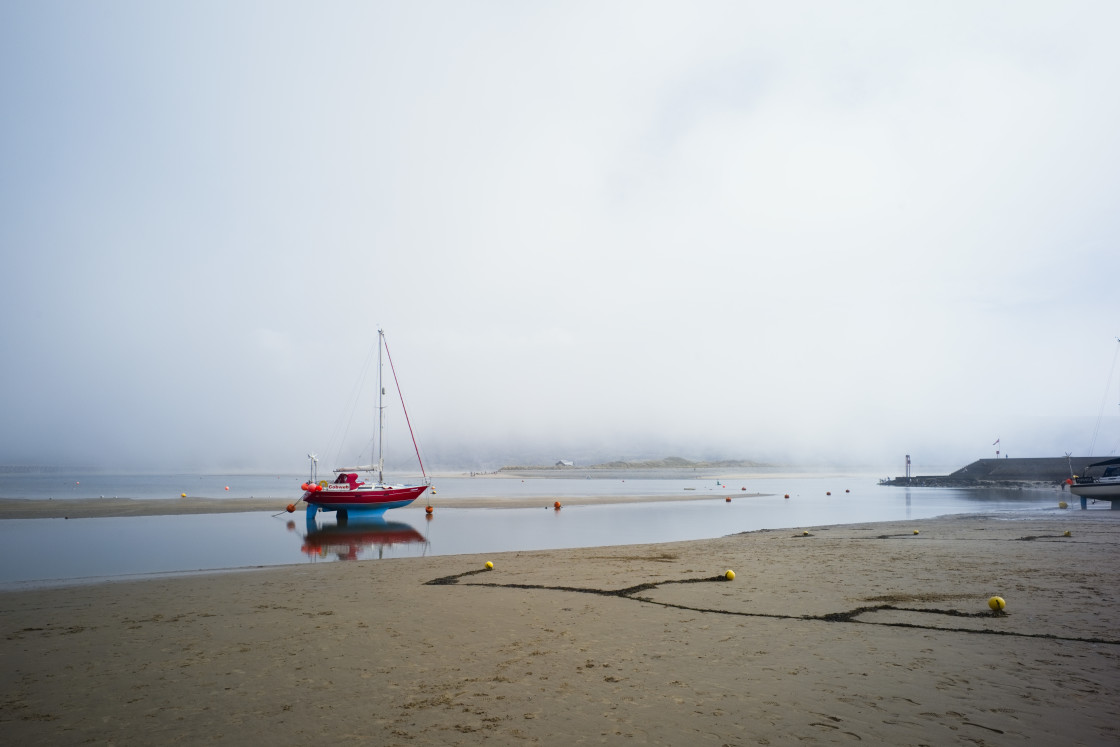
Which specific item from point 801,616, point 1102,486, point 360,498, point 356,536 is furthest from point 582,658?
point 1102,486

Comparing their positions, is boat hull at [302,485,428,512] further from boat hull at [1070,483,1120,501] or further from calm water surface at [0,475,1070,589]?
boat hull at [1070,483,1120,501]

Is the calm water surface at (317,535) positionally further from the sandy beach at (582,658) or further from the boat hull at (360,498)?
the sandy beach at (582,658)

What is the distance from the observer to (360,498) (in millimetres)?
35094

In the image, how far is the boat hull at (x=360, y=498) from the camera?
34375mm

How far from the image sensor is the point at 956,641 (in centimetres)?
789

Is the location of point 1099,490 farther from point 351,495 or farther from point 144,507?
point 144,507

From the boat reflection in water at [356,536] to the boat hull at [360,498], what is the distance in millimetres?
853

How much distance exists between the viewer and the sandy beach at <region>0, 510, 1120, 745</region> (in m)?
5.41

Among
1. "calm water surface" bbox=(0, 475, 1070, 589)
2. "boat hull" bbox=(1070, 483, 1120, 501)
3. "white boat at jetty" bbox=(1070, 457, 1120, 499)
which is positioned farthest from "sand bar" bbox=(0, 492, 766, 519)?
"white boat at jetty" bbox=(1070, 457, 1120, 499)

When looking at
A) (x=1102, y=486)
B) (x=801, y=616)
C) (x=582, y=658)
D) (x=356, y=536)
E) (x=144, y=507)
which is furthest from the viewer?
(x=144, y=507)

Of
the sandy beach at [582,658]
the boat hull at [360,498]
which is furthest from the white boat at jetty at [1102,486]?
the boat hull at [360,498]

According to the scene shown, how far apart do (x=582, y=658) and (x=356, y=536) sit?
22691mm

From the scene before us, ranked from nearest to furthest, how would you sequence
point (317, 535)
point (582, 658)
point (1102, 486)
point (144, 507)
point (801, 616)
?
point (582, 658) < point (801, 616) < point (317, 535) < point (1102, 486) < point (144, 507)

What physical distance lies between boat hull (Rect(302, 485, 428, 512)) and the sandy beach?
20.5 m
